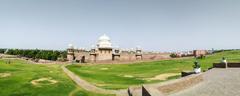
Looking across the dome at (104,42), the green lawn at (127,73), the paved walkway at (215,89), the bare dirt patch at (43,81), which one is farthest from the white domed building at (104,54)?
the paved walkway at (215,89)

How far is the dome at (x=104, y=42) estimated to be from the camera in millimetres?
88812

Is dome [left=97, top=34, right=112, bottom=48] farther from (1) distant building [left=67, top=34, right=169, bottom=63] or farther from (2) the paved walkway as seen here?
(2) the paved walkway

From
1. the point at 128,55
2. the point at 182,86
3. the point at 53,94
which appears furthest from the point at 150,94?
the point at 128,55

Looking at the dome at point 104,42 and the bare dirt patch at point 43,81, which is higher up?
the dome at point 104,42

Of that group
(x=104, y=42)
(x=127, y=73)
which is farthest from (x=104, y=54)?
(x=127, y=73)

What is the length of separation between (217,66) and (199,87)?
13.7m

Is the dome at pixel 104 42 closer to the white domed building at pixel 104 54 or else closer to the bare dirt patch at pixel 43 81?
the white domed building at pixel 104 54

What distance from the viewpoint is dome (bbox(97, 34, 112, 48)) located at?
88.8 m

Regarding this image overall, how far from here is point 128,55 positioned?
92.5 metres

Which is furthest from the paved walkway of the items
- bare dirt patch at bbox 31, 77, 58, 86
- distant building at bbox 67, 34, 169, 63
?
distant building at bbox 67, 34, 169, 63

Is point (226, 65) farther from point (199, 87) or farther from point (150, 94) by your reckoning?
point (150, 94)

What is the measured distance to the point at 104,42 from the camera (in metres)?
89.4

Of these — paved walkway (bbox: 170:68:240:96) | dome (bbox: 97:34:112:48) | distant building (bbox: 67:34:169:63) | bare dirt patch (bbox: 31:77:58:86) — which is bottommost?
bare dirt patch (bbox: 31:77:58:86)

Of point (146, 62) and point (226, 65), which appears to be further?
point (146, 62)
